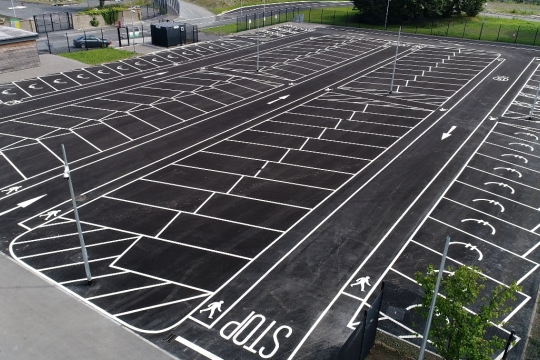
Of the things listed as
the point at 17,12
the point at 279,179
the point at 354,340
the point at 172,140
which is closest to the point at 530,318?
the point at 354,340

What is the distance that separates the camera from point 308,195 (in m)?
21.2

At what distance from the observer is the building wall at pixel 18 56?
123ft

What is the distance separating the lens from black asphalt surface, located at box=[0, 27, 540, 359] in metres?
14.8

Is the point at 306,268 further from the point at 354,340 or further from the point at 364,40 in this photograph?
the point at 364,40

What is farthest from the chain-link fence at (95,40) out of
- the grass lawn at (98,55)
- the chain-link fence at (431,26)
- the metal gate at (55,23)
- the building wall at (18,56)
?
the chain-link fence at (431,26)

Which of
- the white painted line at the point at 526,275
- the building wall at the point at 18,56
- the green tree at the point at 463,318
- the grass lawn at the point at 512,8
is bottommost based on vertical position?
the white painted line at the point at 526,275

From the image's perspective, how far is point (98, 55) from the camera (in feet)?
144

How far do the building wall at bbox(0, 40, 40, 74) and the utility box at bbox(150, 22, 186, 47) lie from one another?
12.5 metres

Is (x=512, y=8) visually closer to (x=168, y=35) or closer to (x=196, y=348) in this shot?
(x=168, y=35)

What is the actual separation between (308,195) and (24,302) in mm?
11825

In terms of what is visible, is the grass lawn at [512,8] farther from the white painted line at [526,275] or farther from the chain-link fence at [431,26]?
the white painted line at [526,275]

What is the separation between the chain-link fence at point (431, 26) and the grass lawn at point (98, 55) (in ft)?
59.9

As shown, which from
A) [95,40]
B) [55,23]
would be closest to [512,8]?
[95,40]

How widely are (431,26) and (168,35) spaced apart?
35.7 meters
